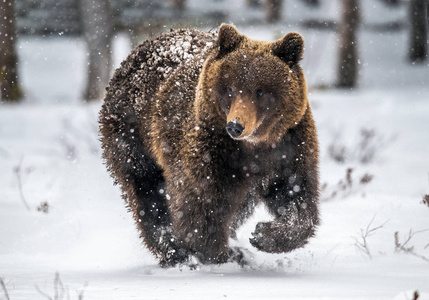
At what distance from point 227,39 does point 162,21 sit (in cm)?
1374

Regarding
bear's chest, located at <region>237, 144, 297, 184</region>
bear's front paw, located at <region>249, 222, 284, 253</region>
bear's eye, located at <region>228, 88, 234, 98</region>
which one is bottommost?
bear's front paw, located at <region>249, 222, 284, 253</region>

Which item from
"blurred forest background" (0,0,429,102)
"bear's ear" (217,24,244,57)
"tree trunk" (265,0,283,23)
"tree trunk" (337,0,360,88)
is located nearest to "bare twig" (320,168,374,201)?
"bear's ear" (217,24,244,57)

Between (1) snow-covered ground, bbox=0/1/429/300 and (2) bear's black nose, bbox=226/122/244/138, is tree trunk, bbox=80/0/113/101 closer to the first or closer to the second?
(1) snow-covered ground, bbox=0/1/429/300

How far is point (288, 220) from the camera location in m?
4.05

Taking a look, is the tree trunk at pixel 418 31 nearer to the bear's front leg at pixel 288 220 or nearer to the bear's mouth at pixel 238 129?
the bear's front leg at pixel 288 220

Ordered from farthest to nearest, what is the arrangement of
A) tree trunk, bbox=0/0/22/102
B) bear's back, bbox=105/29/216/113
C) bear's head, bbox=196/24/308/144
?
tree trunk, bbox=0/0/22/102
bear's back, bbox=105/29/216/113
bear's head, bbox=196/24/308/144

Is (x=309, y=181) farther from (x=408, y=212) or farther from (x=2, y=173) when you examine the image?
(x=2, y=173)

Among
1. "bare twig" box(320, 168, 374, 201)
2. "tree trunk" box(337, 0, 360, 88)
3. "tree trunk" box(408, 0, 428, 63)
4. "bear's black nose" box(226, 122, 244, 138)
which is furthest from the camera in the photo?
"tree trunk" box(408, 0, 428, 63)

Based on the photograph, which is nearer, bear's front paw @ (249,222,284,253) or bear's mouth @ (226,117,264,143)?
bear's mouth @ (226,117,264,143)

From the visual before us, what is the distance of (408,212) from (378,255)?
1.25 metres

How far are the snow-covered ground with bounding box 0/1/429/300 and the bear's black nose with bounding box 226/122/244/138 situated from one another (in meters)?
0.85

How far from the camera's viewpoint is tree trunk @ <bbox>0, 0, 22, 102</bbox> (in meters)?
14.0

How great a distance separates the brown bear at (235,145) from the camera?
12.6ft

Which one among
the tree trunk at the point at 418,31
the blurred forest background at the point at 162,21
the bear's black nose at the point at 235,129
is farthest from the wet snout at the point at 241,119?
the tree trunk at the point at 418,31
